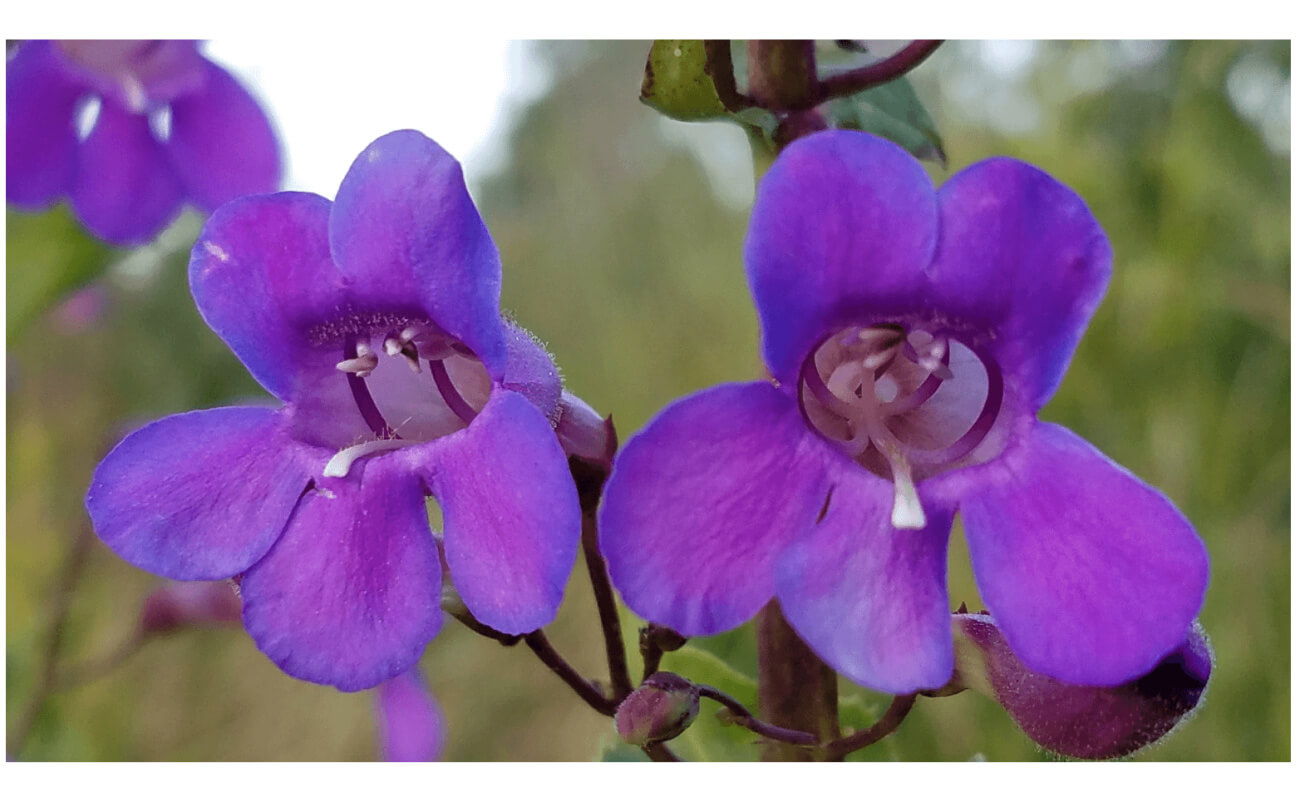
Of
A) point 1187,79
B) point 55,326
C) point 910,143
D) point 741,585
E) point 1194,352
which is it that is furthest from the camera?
point 55,326

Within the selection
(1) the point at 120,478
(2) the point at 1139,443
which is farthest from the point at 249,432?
(2) the point at 1139,443

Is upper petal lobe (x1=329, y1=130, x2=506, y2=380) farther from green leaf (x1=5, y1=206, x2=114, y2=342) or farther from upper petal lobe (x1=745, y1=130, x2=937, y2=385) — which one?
green leaf (x1=5, y1=206, x2=114, y2=342)

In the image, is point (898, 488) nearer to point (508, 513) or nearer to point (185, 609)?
point (508, 513)

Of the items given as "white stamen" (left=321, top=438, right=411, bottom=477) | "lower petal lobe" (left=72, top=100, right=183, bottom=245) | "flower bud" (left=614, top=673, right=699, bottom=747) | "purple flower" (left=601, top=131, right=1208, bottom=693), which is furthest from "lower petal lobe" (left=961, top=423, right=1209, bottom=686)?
"lower petal lobe" (left=72, top=100, right=183, bottom=245)

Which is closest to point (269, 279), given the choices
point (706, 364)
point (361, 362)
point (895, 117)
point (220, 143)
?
point (361, 362)

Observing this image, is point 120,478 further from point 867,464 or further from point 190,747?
point 190,747

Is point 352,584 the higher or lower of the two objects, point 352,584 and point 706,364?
the higher

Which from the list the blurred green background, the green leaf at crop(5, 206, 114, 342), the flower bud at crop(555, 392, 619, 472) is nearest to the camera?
the flower bud at crop(555, 392, 619, 472)

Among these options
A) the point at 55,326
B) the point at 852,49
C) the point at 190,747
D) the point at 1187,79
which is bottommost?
the point at 190,747
